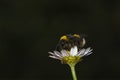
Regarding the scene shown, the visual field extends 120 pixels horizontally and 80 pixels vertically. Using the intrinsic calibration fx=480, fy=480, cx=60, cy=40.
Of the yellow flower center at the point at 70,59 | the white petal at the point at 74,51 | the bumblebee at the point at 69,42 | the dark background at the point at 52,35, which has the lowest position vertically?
the yellow flower center at the point at 70,59

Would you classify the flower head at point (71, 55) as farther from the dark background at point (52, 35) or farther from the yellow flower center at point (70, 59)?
the dark background at point (52, 35)

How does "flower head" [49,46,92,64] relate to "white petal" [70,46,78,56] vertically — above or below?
below

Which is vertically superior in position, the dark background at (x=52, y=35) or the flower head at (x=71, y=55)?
the dark background at (x=52, y=35)

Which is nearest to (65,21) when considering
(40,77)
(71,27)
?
(71,27)

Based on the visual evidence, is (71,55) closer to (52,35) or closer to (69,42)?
(69,42)

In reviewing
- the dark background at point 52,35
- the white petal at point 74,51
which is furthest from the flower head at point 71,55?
the dark background at point 52,35

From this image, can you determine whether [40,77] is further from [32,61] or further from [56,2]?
[56,2]

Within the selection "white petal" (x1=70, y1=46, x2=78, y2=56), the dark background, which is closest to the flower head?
"white petal" (x1=70, y1=46, x2=78, y2=56)

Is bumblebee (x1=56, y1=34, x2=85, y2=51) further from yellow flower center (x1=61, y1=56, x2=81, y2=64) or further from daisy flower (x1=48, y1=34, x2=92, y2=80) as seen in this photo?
yellow flower center (x1=61, y1=56, x2=81, y2=64)
